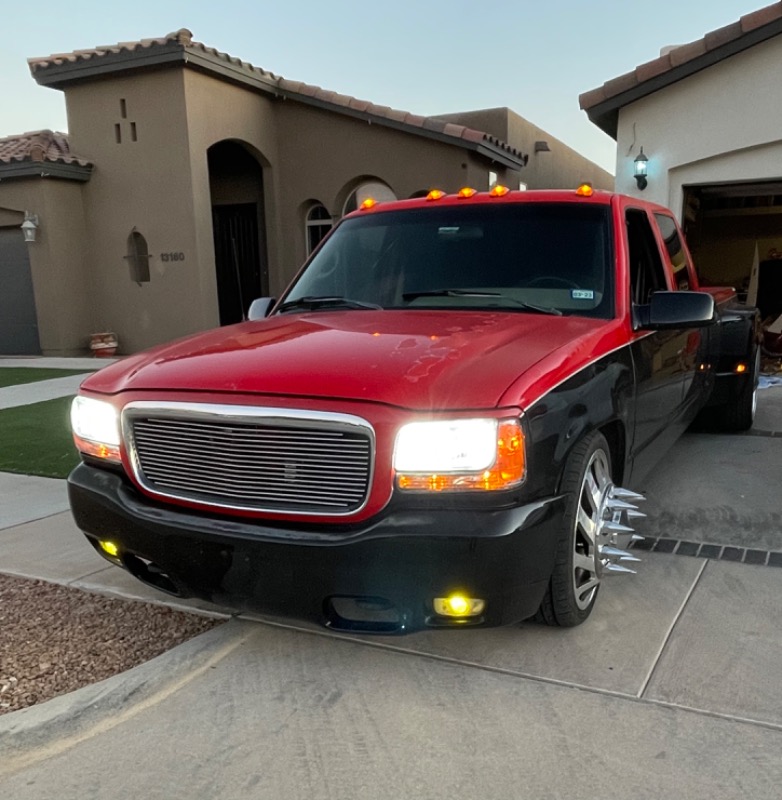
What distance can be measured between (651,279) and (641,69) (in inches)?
244

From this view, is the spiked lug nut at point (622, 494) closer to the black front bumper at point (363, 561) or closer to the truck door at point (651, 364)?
the truck door at point (651, 364)

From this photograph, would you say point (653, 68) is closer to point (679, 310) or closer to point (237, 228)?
point (679, 310)

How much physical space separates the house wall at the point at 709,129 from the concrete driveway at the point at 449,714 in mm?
7241

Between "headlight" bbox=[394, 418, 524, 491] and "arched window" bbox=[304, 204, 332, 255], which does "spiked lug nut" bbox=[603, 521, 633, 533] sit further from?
"arched window" bbox=[304, 204, 332, 255]

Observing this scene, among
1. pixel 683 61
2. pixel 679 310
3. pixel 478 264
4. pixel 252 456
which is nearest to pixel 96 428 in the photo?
pixel 252 456

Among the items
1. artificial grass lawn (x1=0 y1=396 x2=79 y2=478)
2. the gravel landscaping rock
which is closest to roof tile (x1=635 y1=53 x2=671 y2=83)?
artificial grass lawn (x1=0 y1=396 x2=79 y2=478)

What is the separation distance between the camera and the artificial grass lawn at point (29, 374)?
11098 mm

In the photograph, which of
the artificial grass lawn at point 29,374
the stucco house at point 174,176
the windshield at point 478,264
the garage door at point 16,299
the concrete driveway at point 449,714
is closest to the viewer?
the concrete driveway at point 449,714

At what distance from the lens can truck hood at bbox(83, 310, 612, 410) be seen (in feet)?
8.16

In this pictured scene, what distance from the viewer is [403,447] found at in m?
2.42

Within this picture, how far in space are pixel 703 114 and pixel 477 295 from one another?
726cm

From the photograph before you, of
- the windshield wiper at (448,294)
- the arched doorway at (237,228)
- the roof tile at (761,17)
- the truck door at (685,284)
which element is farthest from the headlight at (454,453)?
the arched doorway at (237,228)

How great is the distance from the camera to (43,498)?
17.3ft

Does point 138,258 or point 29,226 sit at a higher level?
point 29,226
